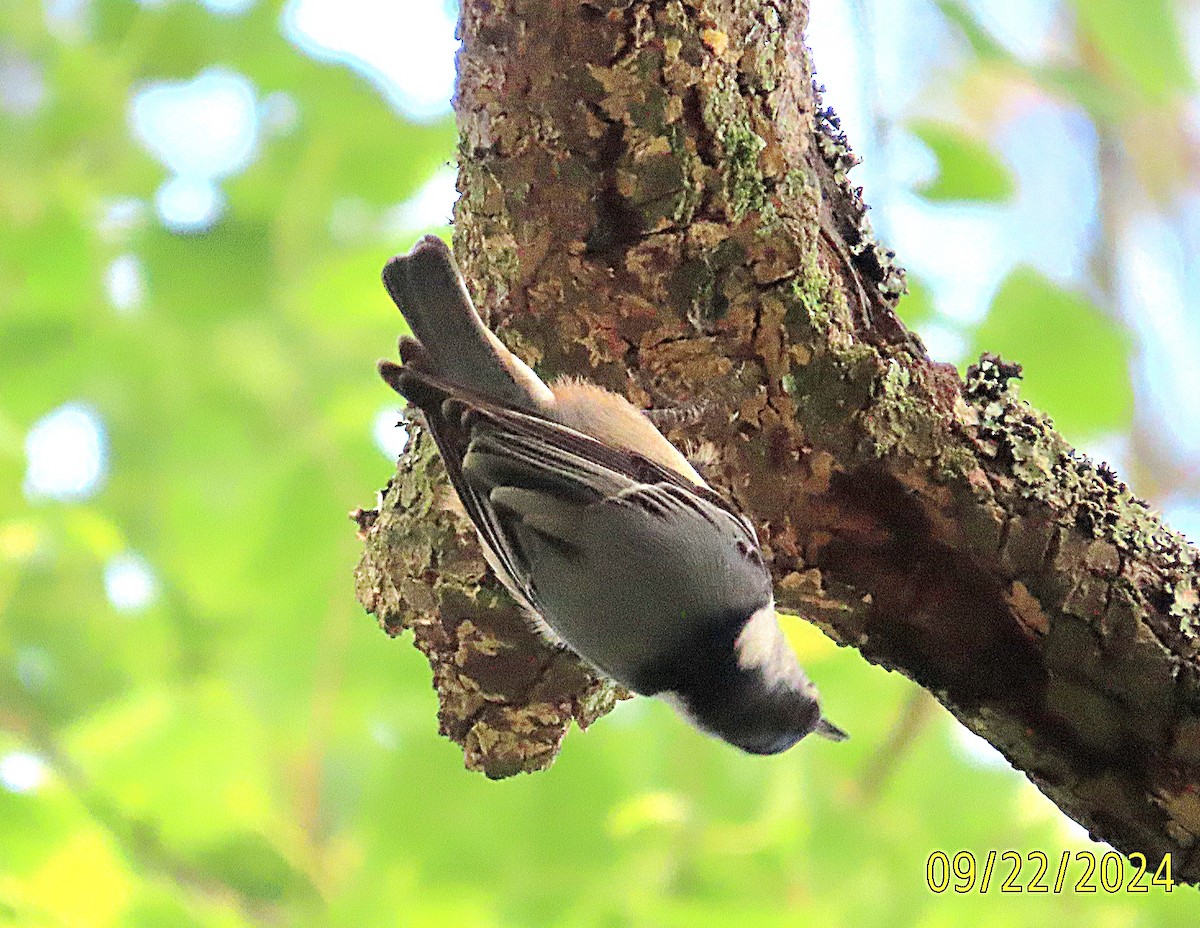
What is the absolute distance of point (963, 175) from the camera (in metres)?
1.69

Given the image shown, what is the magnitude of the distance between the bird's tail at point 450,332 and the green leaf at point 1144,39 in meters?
0.74

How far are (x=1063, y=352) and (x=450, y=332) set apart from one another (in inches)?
38.0

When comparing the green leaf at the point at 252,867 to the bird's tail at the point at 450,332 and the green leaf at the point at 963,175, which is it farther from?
the green leaf at the point at 963,175

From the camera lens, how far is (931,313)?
1.68 metres

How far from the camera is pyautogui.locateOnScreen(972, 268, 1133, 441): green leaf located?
1639 millimetres

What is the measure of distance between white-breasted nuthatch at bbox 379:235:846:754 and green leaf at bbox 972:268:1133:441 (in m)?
0.68

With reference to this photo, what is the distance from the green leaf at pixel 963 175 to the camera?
5.53 ft

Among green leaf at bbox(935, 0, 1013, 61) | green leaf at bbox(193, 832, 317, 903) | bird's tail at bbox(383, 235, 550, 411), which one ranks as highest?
green leaf at bbox(935, 0, 1013, 61)
